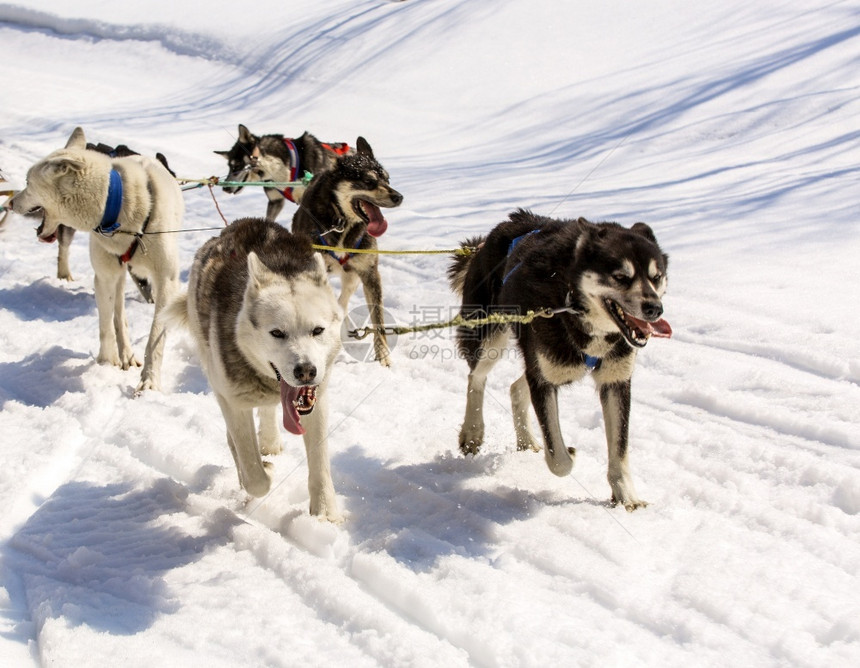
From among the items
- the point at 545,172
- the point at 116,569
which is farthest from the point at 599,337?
the point at 545,172

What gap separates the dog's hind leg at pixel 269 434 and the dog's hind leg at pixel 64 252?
3507 mm

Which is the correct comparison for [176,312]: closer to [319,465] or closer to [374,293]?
[319,465]

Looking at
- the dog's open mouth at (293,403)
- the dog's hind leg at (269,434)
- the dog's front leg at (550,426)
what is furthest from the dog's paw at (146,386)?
the dog's front leg at (550,426)

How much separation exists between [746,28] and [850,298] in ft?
29.2

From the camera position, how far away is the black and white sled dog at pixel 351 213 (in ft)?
16.2

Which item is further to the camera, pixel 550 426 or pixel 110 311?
pixel 110 311

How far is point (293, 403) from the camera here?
9.00ft

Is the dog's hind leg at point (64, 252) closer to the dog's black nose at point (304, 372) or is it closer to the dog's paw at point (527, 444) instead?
the dog's paw at point (527, 444)

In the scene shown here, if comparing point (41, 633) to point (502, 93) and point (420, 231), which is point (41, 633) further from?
point (502, 93)

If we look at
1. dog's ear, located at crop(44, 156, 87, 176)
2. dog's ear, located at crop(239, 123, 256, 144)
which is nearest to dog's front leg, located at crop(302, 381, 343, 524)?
dog's ear, located at crop(44, 156, 87, 176)

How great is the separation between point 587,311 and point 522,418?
0.86 m

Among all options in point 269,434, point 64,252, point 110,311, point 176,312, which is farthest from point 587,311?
point 64,252

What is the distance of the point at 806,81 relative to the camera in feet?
32.0

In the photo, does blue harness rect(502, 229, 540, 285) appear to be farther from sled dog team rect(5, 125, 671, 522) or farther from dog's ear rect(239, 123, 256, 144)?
dog's ear rect(239, 123, 256, 144)
